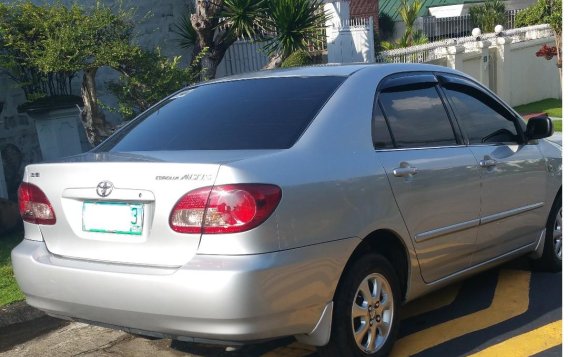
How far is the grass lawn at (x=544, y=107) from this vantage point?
1884 cm

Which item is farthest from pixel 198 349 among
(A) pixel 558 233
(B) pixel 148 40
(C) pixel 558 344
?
(B) pixel 148 40

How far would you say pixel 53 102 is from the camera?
8.91 meters

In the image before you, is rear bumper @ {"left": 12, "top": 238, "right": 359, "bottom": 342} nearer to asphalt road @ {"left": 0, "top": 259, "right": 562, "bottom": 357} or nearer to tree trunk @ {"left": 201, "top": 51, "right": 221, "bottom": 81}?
asphalt road @ {"left": 0, "top": 259, "right": 562, "bottom": 357}

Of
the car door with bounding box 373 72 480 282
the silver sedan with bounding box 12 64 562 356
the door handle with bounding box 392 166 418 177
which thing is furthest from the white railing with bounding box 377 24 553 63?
the door handle with bounding box 392 166 418 177

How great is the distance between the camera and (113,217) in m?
3.65

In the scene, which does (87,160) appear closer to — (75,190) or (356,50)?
(75,190)

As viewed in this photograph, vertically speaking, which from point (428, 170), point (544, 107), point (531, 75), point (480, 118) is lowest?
point (544, 107)

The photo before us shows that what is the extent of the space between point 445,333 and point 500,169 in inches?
45.2

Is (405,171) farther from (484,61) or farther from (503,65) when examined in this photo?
(503,65)

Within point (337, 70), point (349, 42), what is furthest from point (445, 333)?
point (349, 42)

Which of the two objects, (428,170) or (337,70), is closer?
(428,170)

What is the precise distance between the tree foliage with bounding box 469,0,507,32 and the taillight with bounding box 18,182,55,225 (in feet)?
90.0

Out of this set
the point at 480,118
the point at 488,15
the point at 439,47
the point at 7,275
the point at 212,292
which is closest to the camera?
the point at 212,292

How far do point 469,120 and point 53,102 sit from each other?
218 inches
